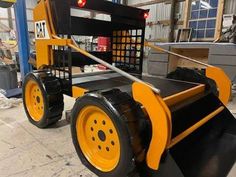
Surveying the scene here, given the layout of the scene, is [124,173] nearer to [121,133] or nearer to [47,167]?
[121,133]

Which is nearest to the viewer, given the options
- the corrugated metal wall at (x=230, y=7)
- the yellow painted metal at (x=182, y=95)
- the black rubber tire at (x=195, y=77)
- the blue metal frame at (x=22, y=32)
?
the yellow painted metal at (x=182, y=95)

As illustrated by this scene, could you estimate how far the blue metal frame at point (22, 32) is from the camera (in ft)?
9.36

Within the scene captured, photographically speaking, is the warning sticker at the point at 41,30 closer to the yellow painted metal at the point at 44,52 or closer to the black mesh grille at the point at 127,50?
the yellow painted metal at the point at 44,52

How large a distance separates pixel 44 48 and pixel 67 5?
47cm

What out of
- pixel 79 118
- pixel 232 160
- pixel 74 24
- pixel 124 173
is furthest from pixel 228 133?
pixel 74 24

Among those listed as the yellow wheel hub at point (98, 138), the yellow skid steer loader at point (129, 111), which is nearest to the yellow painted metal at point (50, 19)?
the yellow skid steer loader at point (129, 111)

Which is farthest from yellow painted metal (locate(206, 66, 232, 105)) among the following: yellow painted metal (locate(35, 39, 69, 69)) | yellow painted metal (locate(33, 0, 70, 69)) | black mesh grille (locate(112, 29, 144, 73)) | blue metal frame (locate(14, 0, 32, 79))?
blue metal frame (locate(14, 0, 32, 79))

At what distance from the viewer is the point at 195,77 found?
1.88 meters

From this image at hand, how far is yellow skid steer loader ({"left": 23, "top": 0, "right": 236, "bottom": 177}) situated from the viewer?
1024 mm

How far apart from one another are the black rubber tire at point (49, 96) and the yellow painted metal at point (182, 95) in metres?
1.00

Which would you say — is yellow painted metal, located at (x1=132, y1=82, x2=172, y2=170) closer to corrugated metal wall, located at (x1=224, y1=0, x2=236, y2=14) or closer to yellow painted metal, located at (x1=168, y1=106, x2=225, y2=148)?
yellow painted metal, located at (x1=168, y1=106, x2=225, y2=148)

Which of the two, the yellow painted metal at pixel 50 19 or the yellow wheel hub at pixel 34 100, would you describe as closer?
the yellow painted metal at pixel 50 19

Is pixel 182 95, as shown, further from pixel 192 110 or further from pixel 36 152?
pixel 36 152

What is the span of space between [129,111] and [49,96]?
92 centimetres
